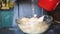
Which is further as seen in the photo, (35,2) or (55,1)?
(35,2)

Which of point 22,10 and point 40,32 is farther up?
point 22,10

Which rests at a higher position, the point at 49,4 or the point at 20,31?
the point at 49,4

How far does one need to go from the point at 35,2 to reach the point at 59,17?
17cm

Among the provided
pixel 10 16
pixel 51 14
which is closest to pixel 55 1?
pixel 51 14

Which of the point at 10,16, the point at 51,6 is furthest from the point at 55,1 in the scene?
the point at 10,16

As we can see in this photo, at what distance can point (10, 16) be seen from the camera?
3.30 feet

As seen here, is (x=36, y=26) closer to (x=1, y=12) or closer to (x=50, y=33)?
(x=50, y=33)

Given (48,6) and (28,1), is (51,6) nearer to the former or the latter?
(48,6)

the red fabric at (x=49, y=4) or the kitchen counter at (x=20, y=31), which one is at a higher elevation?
the red fabric at (x=49, y=4)

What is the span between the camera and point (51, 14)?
38.0 inches

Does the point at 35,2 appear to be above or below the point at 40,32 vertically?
above

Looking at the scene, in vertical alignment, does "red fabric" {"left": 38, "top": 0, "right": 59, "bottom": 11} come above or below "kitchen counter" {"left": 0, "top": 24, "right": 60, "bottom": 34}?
above

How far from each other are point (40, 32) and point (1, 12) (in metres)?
0.31

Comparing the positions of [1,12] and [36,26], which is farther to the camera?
[1,12]
